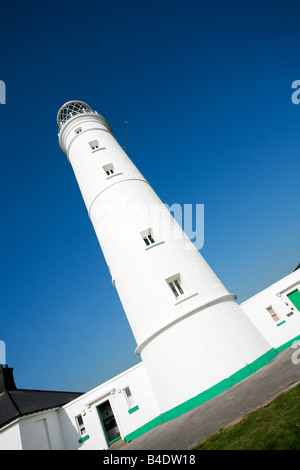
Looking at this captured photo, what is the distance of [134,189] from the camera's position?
13391 mm

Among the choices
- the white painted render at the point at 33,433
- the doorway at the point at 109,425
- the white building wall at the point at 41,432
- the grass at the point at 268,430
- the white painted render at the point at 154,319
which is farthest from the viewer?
the doorway at the point at 109,425

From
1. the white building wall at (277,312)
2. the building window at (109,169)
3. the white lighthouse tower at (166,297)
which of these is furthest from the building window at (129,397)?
the building window at (109,169)

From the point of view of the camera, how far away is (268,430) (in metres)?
4.03

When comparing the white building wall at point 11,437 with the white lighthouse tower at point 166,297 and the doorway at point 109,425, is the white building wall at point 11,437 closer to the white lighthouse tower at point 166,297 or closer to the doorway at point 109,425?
the doorway at point 109,425

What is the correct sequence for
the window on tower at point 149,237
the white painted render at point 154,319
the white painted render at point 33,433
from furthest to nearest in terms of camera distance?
the window on tower at point 149,237 < the white painted render at point 33,433 < the white painted render at point 154,319

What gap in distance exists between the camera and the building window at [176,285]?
34.8 ft

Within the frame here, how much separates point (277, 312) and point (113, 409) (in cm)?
970

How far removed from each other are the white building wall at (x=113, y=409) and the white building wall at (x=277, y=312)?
21.3 ft

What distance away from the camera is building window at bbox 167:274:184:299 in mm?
10617
